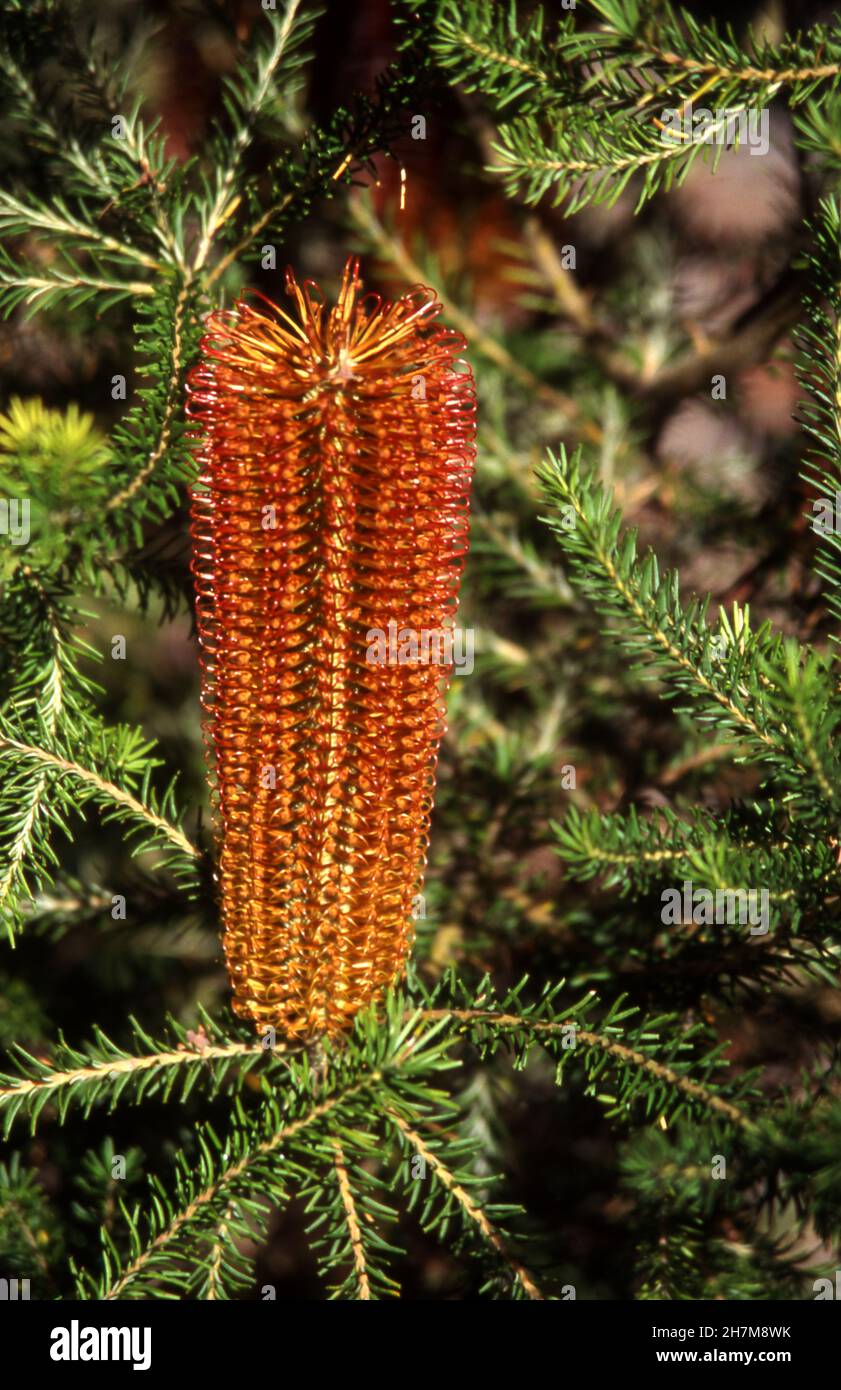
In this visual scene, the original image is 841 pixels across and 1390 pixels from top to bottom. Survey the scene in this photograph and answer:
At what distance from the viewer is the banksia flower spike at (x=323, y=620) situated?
1.04ft

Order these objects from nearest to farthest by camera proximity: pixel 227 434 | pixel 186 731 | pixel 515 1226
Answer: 1. pixel 227 434
2. pixel 515 1226
3. pixel 186 731

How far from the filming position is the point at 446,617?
370 millimetres

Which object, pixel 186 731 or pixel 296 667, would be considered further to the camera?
pixel 186 731

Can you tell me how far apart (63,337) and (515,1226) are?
0.43m

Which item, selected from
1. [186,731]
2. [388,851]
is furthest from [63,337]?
[388,851]

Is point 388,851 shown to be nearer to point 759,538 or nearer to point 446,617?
point 446,617

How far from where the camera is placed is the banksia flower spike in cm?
32

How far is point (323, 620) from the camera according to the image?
0.33 meters

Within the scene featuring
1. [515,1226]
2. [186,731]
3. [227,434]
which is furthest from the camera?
[186,731]

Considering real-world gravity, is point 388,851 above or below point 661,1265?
above

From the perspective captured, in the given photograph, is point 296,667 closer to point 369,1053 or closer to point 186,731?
point 369,1053

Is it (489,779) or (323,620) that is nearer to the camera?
(323,620)

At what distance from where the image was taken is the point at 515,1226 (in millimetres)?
438
